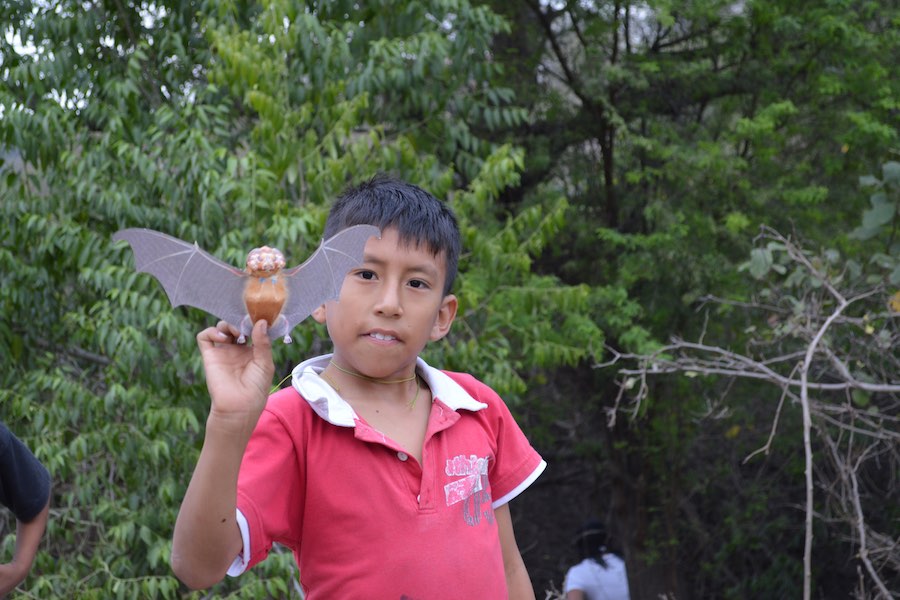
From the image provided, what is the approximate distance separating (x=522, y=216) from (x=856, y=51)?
3219mm

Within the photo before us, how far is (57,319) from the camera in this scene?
4.76 m

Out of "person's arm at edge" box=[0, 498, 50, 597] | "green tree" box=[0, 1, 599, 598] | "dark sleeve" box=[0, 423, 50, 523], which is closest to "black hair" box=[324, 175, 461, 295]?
"dark sleeve" box=[0, 423, 50, 523]

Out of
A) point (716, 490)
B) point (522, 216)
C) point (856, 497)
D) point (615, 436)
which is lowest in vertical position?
point (716, 490)

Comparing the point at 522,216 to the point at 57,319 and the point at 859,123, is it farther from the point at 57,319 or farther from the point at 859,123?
the point at 859,123

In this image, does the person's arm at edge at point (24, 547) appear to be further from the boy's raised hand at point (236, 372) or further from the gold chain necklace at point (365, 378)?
the boy's raised hand at point (236, 372)

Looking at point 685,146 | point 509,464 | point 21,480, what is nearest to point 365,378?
point 509,464

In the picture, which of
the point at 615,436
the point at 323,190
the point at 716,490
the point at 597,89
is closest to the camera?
the point at 323,190

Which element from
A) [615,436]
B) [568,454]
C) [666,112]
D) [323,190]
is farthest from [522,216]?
[568,454]

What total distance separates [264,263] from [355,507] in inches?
14.8

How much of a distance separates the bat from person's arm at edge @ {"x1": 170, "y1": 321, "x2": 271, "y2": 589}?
4 cm

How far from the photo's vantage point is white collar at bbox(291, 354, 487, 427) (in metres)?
1.54

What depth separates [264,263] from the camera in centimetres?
140

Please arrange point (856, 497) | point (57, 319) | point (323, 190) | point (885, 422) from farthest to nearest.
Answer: point (885, 422), point (57, 319), point (323, 190), point (856, 497)

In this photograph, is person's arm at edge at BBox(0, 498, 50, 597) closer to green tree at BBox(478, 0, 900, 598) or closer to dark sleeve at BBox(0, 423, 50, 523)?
dark sleeve at BBox(0, 423, 50, 523)
